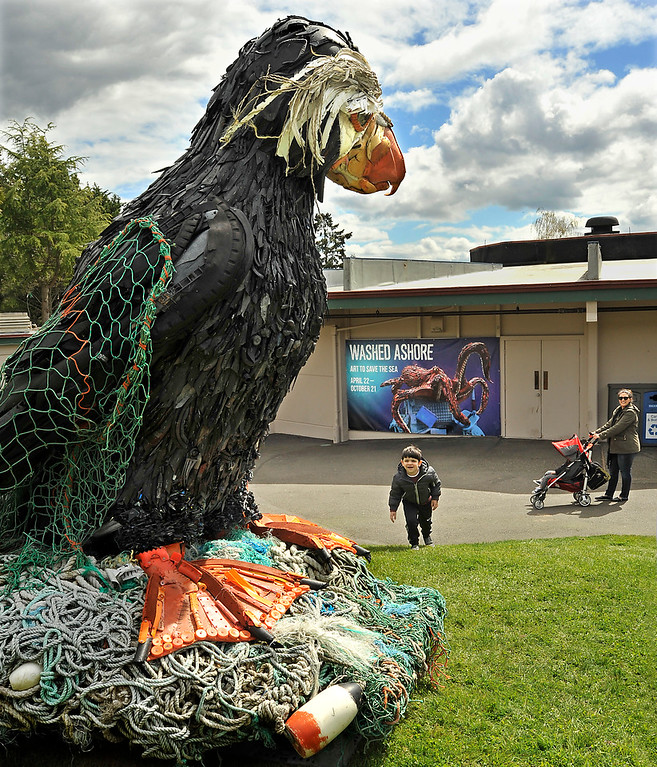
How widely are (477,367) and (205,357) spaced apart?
342 inches

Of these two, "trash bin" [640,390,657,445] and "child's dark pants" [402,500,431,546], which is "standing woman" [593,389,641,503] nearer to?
"trash bin" [640,390,657,445]

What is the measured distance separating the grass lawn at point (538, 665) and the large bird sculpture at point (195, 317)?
1346mm

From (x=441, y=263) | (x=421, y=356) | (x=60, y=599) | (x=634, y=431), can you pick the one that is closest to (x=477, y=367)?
(x=421, y=356)

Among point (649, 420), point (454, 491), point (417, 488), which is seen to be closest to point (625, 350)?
point (649, 420)

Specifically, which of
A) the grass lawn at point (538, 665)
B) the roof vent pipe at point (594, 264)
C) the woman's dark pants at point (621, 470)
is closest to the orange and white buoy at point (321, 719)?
the grass lawn at point (538, 665)

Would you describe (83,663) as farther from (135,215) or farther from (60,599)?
(135,215)

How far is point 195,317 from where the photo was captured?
2527 mm

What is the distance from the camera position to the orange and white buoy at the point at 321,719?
229 cm

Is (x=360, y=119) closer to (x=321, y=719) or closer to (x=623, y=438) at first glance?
(x=321, y=719)

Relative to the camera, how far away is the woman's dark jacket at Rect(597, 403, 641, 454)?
7395mm

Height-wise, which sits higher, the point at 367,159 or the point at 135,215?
the point at 367,159

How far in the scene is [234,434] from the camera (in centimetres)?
287

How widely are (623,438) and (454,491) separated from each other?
1.90 m

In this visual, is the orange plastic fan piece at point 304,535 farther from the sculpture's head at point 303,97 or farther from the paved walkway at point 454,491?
the paved walkway at point 454,491
